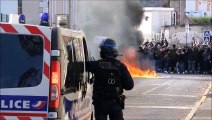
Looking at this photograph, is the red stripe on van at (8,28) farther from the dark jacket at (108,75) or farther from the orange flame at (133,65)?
the orange flame at (133,65)

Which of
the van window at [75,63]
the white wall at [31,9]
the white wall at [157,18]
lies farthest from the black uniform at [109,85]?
the white wall at [157,18]

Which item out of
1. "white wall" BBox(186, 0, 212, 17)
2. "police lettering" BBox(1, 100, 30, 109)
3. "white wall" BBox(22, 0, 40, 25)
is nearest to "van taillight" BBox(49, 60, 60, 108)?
"police lettering" BBox(1, 100, 30, 109)

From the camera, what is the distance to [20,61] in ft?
19.7

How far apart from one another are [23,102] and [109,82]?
4.17ft

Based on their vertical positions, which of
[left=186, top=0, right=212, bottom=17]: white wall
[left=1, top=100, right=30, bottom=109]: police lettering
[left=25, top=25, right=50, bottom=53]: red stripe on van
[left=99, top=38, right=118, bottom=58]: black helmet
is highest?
[left=186, top=0, right=212, bottom=17]: white wall

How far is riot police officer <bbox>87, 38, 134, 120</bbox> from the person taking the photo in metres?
6.88

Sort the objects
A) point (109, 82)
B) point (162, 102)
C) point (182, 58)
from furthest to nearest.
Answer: point (182, 58) → point (162, 102) → point (109, 82)

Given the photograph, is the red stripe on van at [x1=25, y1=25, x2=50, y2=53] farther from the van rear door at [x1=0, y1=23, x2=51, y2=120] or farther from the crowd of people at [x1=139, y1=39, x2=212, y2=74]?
the crowd of people at [x1=139, y1=39, x2=212, y2=74]

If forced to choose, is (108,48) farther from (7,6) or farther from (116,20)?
(116,20)

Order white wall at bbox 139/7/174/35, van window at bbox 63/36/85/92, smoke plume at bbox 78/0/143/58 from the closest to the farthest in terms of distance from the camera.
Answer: van window at bbox 63/36/85/92 → smoke plume at bbox 78/0/143/58 → white wall at bbox 139/7/174/35

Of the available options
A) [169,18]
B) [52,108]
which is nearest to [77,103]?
[52,108]

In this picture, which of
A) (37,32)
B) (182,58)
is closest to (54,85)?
(37,32)

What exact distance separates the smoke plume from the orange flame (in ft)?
1.34

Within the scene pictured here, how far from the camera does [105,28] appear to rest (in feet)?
104
